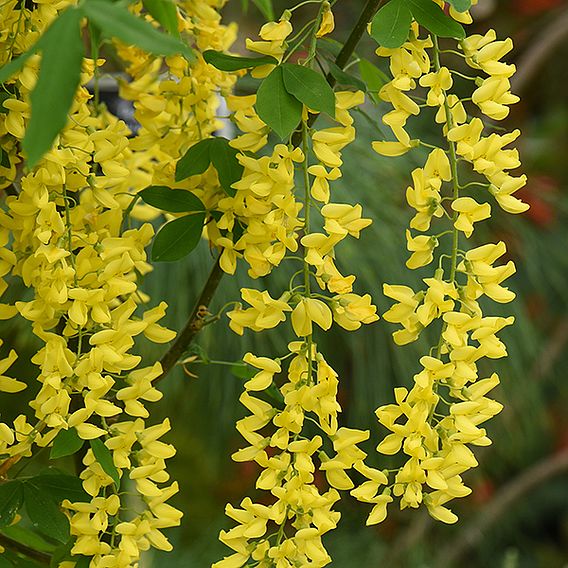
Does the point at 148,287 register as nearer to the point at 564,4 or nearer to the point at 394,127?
the point at 394,127

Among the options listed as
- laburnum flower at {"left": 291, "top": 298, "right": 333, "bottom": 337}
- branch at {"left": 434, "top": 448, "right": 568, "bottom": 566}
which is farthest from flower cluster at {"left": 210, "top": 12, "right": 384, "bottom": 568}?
branch at {"left": 434, "top": 448, "right": 568, "bottom": 566}

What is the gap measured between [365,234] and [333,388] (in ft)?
2.14

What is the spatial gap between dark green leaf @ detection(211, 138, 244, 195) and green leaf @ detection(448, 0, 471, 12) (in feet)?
0.38

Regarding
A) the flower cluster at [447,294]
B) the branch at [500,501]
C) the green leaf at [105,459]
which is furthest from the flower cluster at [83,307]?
the branch at [500,501]

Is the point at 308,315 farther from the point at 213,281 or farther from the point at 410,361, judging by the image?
the point at 410,361

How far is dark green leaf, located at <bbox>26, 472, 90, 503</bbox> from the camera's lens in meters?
0.42

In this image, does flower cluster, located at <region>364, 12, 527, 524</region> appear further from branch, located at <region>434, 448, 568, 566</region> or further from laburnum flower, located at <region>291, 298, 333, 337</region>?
branch, located at <region>434, 448, 568, 566</region>

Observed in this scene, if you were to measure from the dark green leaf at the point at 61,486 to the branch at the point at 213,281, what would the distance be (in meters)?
0.08

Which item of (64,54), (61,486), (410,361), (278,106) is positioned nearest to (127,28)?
(64,54)

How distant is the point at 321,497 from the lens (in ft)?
1.23

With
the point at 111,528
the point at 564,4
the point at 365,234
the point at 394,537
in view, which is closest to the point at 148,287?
the point at 365,234

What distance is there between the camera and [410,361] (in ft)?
3.57

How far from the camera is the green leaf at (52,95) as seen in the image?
249 mm

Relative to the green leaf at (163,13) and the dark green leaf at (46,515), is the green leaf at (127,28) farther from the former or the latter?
the dark green leaf at (46,515)
